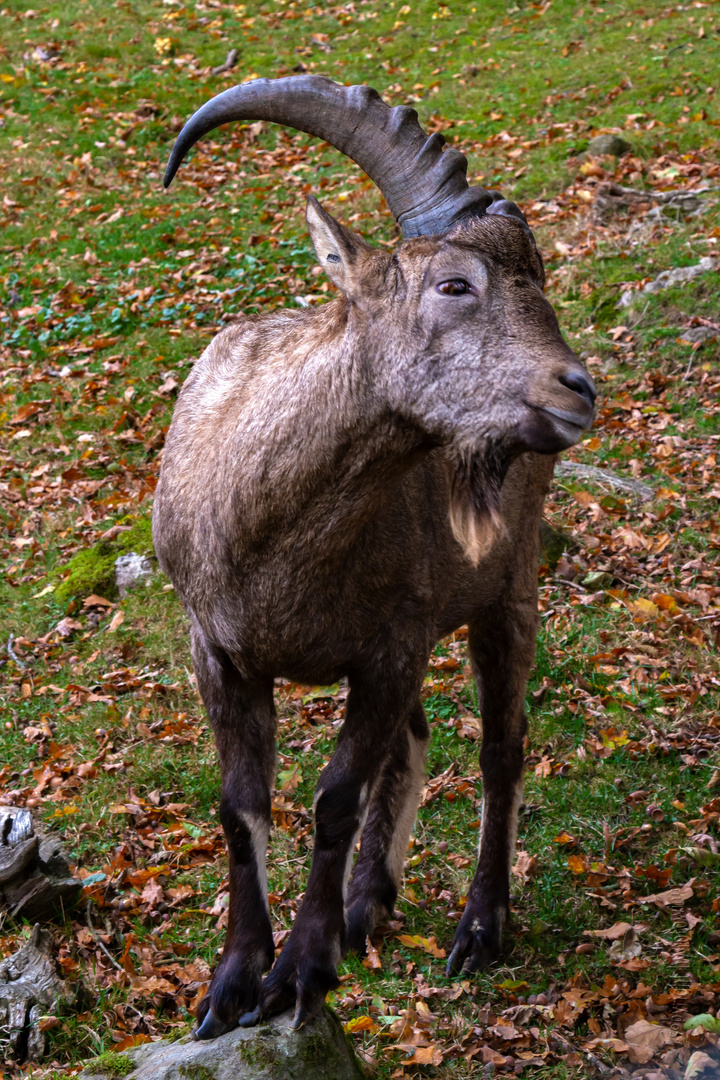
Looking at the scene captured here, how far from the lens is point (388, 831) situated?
204 inches

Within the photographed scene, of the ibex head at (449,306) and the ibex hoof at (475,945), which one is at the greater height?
the ibex head at (449,306)

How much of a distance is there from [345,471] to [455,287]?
2.36 ft

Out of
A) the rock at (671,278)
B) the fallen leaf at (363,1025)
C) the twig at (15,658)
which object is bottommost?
the fallen leaf at (363,1025)

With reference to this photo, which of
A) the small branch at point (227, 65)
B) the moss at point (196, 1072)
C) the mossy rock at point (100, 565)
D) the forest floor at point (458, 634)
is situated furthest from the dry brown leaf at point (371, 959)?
the small branch at point (227, 65)

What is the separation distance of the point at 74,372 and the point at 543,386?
8444 mm

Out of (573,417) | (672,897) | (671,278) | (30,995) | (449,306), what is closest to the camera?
(573,417)

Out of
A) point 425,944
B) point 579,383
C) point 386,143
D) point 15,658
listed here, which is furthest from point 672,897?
point 15,658

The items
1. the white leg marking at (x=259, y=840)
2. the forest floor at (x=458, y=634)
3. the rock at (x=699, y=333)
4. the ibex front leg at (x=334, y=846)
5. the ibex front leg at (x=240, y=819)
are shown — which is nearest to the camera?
the ibex front leg at (x=334, y=846)

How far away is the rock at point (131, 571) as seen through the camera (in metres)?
7.80

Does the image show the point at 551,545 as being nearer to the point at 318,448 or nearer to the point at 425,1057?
the point at 425,1057

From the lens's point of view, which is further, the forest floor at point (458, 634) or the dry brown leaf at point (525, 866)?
the dry brown leaf at point (525, 866)

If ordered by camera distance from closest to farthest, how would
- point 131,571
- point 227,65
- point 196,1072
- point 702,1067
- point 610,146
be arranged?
point 196,1072
point 702,1067
point 131,571
point 610,146
point 227,65

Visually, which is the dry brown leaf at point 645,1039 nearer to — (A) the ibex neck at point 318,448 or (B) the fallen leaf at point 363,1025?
(B) the fallen leaf at point 363,1025

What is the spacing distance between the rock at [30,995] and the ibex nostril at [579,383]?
130 inches
